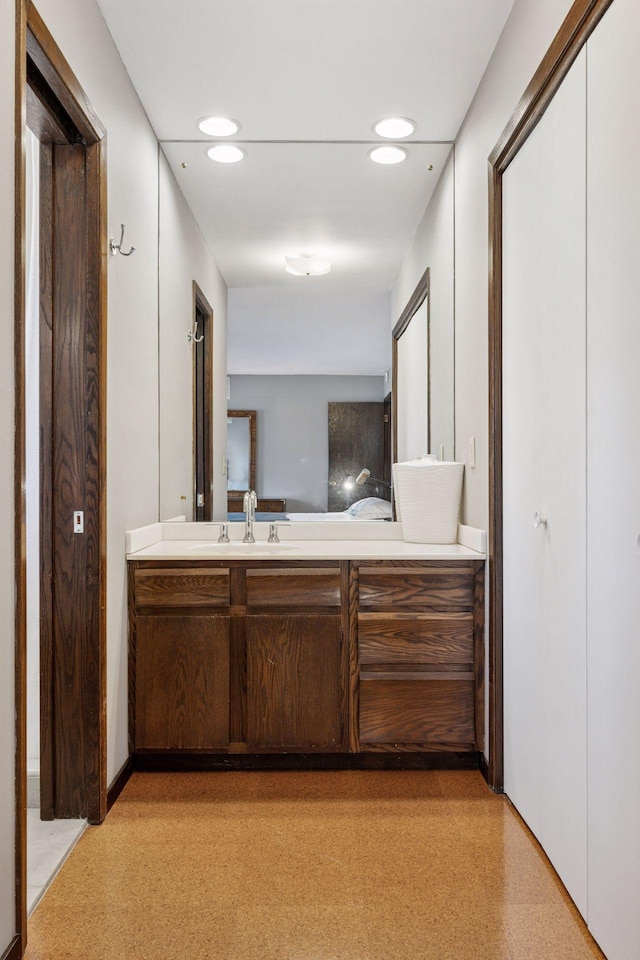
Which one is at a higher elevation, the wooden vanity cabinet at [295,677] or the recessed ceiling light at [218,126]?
the recessed ceiling light at [218,126]

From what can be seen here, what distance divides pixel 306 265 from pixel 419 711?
75.9 inches

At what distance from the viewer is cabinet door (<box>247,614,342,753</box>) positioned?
250cm

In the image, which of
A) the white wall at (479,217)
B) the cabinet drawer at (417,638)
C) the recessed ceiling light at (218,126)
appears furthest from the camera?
the recessed ceiling light at (218,126)

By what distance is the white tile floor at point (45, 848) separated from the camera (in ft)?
5.91

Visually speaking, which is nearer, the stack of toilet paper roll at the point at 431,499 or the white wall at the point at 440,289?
the stack of toilet paper roll at the point at 431,499

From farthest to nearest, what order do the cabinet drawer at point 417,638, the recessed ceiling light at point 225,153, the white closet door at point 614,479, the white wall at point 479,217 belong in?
the recessed ceiling light at point 225,153
the cabinet drawer at point 417,638
the white wall at point 479,217
the white closet door at point 614,479

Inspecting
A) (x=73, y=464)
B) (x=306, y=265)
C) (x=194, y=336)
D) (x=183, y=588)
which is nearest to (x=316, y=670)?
(x=183, y=588)

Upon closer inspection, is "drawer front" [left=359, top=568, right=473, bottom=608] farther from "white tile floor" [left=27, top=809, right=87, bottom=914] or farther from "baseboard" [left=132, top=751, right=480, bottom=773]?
"white tile floor" [left=27, top=809, right=87, bottom=914]

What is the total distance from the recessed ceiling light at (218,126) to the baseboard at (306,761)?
2396 mm

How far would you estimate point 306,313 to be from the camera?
3.12 meters

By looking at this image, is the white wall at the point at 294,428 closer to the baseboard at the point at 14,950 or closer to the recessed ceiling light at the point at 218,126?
the recessed ceiling light at the point at 218,126

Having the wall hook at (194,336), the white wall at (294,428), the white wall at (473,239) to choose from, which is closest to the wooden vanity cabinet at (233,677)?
the white wall at (294,428)

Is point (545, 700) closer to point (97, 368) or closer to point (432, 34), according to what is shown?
point (97, 368)

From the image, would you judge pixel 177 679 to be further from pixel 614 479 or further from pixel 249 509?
pixel 614 479
